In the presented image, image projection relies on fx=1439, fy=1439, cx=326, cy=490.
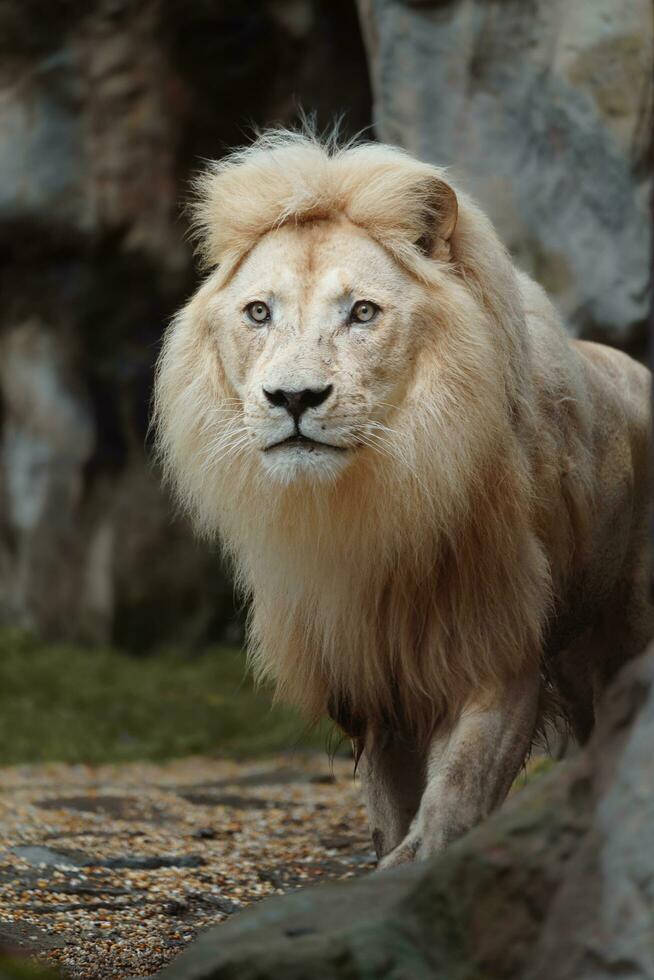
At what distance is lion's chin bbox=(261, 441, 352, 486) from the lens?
3.37 metres

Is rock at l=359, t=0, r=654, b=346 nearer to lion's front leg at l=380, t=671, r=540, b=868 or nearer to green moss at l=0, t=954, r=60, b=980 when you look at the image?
lion's front leg at l=380, t=671, r=540, b=868

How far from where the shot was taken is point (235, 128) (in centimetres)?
901

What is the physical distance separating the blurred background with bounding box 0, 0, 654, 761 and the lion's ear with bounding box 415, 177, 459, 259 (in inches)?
118

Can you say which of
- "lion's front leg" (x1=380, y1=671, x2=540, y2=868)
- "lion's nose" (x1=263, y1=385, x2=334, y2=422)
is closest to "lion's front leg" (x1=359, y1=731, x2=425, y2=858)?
"lion's front leg" (x1=380, y1=671, x2=540, y2=868)

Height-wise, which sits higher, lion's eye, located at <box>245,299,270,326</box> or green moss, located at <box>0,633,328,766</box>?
lion's eye, located at <box>245,299,270,326</box>

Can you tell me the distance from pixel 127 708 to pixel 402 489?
5.22 metres

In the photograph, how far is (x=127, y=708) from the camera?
27.4 ft

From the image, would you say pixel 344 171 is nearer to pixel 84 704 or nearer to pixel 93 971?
pixel 93 971

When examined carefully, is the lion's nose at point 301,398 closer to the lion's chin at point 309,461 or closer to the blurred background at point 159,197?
the lion's chin at point 309,461

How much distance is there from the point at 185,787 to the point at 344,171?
3641 millimetres

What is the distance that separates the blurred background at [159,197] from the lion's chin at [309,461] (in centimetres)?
356

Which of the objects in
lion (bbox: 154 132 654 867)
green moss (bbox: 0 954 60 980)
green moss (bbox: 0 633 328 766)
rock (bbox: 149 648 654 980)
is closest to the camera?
rock (bbox: 149 648 654 980)

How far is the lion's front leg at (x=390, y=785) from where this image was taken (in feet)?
13.1

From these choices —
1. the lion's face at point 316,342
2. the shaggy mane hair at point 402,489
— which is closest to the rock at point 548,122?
the shaggy mane hair at point 402,489
